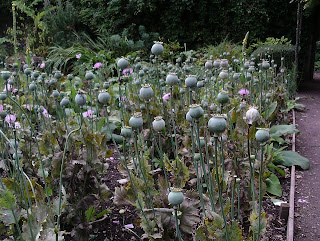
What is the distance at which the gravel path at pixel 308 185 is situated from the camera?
7.69 ft

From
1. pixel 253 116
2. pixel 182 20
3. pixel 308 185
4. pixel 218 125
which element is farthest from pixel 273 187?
pixel 182 20

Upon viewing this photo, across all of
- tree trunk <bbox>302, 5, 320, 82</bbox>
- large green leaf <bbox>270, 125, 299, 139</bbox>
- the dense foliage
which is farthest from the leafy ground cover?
the dense foliage

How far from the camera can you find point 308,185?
2971mm

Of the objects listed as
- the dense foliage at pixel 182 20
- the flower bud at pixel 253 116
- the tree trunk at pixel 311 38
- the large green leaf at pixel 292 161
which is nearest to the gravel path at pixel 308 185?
the large green leaf at pixel 292 161

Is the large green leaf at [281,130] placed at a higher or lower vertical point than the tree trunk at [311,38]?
lower

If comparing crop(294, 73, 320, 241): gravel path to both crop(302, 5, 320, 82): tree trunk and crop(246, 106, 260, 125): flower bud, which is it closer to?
crop(246, 106, 260, 125): flower bud

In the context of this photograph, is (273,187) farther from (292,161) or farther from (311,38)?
(311,38)

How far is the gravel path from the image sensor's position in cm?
234

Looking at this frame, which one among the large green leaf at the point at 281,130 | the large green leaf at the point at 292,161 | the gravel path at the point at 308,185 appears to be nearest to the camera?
the gravel path at the point at 308,185

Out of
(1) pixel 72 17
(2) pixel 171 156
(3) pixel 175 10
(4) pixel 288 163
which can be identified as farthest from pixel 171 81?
(1) pixel 72 17

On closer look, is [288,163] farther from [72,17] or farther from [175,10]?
[72,17]

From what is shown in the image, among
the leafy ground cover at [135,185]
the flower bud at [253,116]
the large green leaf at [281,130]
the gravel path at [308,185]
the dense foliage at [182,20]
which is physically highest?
the dense foliage at [182,20]

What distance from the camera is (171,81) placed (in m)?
1.62

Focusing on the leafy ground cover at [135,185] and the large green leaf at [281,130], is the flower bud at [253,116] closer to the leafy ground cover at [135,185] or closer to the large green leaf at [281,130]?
the leafy ground cover at [135,185]
